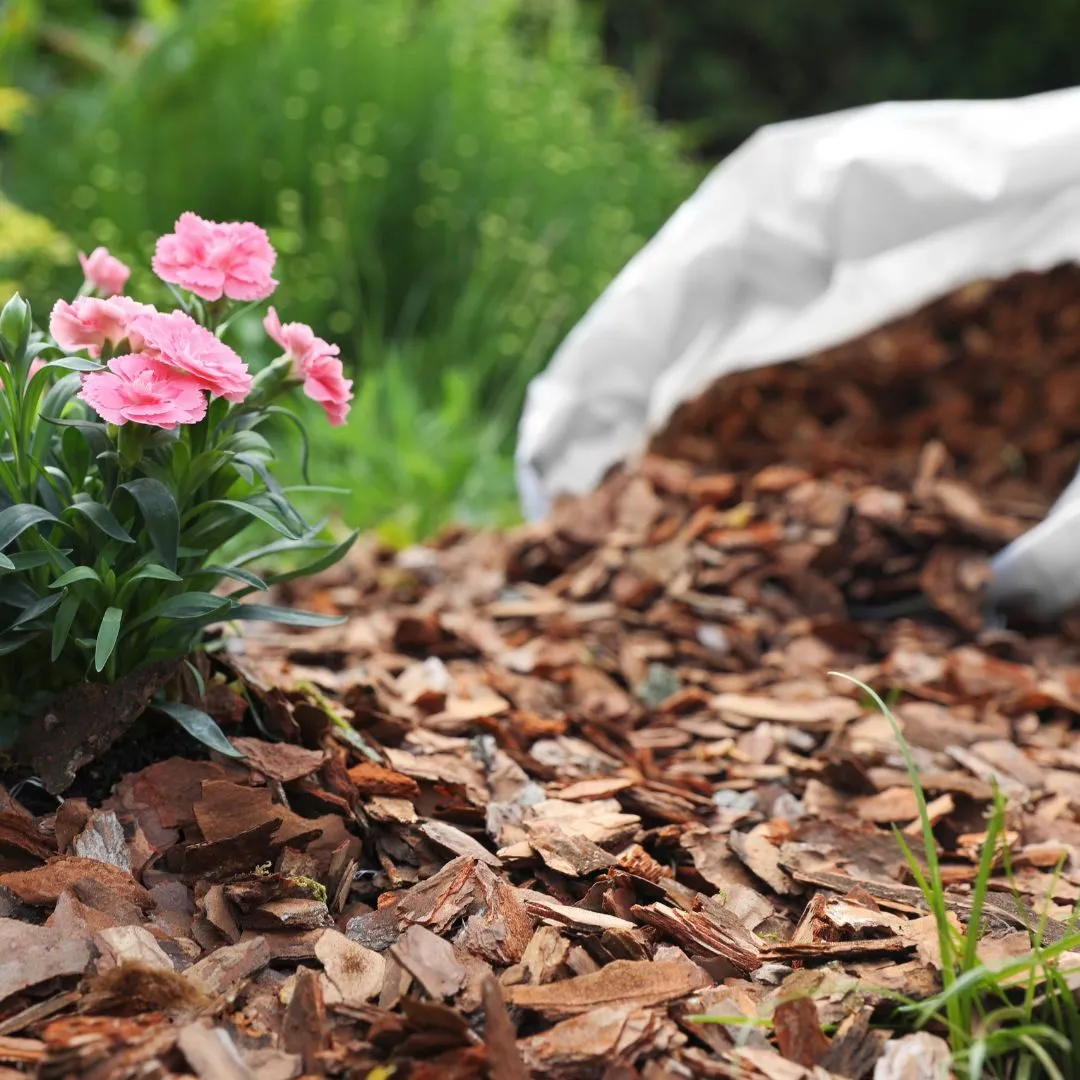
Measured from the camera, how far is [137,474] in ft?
4.30

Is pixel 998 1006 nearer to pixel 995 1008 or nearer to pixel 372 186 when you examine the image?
pixel 995 1008

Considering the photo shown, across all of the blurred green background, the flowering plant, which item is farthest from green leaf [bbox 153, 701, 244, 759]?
the blurred green background

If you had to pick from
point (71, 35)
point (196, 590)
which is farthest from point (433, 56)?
point (196, 590)

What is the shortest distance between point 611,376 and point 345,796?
1832mm

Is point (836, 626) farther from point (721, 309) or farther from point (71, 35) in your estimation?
point (71, 35)

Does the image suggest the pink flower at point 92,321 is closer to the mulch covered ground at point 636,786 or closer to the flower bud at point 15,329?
the flower bud at point 15,329

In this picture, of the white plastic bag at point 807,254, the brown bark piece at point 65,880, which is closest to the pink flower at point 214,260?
the brown bark piece at point 65,880

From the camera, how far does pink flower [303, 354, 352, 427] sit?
1.36 m

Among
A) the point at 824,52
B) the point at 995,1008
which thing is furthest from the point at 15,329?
the point at 824,52

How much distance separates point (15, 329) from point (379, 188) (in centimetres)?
299

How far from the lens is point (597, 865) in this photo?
1.33 meters

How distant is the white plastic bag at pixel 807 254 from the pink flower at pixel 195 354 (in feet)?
5.97

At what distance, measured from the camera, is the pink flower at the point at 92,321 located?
130 cm

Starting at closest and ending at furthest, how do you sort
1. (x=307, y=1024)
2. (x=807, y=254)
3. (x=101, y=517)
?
1. (x=307, y=1024)
2. (x=101, y=517)
3. (x=807, y=254)
